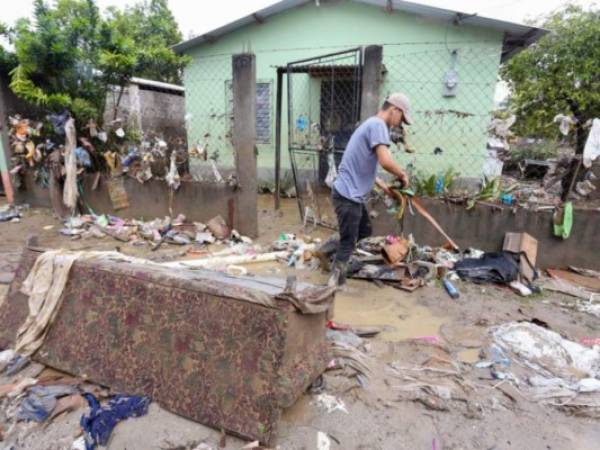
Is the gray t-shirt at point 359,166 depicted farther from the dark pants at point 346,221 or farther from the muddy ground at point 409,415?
the muddy ground at point 409,415

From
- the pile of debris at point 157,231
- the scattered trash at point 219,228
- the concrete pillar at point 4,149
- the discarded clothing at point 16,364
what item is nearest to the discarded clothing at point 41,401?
the discarded clothing at point 16,364

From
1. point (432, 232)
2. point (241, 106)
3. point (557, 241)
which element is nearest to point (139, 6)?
point (241, 106)

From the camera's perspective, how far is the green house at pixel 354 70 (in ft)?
21.4

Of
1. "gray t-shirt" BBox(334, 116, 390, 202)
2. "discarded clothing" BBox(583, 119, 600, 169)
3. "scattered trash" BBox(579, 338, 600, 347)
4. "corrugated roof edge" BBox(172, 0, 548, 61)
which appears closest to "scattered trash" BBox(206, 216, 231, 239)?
"gray t-shirt" BBox(334, 116, 390, 202)

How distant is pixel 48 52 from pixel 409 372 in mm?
6204

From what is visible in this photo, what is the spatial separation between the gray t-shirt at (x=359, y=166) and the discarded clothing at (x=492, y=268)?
4.74 ft

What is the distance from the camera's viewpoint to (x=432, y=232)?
4.31 m

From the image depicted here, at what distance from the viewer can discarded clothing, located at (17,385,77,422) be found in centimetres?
182

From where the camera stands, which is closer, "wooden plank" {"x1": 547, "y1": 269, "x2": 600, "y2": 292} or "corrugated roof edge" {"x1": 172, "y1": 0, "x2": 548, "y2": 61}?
"wooden plank" {"x1": 547, "y1": 269, "x2": 600, "y2": 292}

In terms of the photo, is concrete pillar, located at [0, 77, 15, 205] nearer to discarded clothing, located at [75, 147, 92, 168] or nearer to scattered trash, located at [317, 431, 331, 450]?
discarded clothing, located at [75, 147, 92, 168]

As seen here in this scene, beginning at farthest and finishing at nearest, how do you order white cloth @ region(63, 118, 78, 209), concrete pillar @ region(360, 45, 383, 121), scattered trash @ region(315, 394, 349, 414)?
white cloth @ region(63, 118, 78, 209) → concrete pillar @ region(360, 45, 383, 121) → scattered trash @ region(315, 394, 349, 414)

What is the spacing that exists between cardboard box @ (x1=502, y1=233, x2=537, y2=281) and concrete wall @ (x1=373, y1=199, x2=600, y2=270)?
0.45 feet

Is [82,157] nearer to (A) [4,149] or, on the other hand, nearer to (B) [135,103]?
(A) [4,149]

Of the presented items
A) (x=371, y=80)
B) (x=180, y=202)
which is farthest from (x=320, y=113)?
(x=180, y=202)
